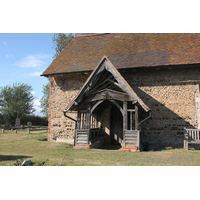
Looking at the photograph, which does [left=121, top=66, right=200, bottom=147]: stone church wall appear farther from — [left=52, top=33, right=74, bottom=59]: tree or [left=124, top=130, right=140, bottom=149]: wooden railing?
[left=52, top=33, right=74, bottom=59]: tree

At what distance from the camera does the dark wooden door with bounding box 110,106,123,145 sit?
12.3 meters

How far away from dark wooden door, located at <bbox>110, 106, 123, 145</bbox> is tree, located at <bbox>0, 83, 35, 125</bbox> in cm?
2058

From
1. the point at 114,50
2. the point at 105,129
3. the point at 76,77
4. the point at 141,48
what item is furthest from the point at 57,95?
the point at 141,48

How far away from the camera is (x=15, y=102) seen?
2811 cm

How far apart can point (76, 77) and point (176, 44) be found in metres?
7.17

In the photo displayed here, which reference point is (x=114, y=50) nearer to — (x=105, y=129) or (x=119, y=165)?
(x=105, y=129)

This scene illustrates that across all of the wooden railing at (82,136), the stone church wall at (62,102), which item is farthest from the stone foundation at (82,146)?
the stone church wall at (62,102)

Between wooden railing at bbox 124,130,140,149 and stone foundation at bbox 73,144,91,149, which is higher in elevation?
wooden railing at bbox 124,130,140,149

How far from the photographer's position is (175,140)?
Answer: 10.1m

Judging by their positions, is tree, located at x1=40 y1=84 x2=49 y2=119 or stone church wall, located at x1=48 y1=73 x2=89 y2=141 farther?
tree, located at x1=40 y1=84 x2=49 y2=119

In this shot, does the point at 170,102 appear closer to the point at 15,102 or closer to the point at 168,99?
the point at 168,99

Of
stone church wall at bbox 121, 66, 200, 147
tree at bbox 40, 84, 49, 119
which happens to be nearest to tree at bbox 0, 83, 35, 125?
tree at bbox 40, 84, 49, 119

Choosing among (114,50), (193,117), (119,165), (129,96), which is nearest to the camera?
(119,165)

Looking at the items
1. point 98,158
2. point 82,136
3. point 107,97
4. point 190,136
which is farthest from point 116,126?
point 98,158
